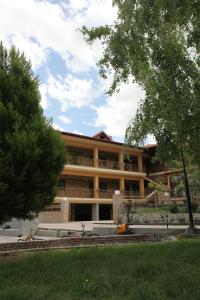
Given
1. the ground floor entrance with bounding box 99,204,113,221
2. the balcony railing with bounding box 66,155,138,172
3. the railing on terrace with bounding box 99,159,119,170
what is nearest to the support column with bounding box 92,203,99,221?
the ground floor entrance with bounding box 99,204,113,221

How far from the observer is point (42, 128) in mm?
9438

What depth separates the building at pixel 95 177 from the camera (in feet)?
107

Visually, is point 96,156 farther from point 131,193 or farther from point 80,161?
point 131,193

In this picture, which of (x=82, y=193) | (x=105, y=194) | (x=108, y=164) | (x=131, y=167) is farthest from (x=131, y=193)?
(x=82, y=193)

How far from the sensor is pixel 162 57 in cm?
963

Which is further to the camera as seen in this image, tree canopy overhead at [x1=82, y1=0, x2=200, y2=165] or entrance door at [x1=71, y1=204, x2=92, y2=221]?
entrance door at [x1=71, y1=204, x2=92, y2=221]

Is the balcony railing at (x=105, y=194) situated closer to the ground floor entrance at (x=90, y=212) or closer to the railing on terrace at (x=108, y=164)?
the ground floor entrance at (x=90, y=212)

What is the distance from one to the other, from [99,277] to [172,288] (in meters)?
1.46

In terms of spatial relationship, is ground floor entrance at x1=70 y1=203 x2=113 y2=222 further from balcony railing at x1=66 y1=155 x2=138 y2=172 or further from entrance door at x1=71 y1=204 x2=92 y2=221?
balcony railing at x1=66 y1=155 x2=138 y2=172

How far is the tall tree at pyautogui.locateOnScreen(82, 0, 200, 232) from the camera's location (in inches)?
336

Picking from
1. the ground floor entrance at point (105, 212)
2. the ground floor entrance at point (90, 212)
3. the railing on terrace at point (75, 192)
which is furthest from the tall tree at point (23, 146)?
the ground floor entrance at point (105, 212)

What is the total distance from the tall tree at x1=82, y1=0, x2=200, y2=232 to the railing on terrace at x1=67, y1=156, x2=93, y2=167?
75.4ft

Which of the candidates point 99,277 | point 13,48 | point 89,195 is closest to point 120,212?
point 89,195

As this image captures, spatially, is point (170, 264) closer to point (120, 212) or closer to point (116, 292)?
point (116, 292)
